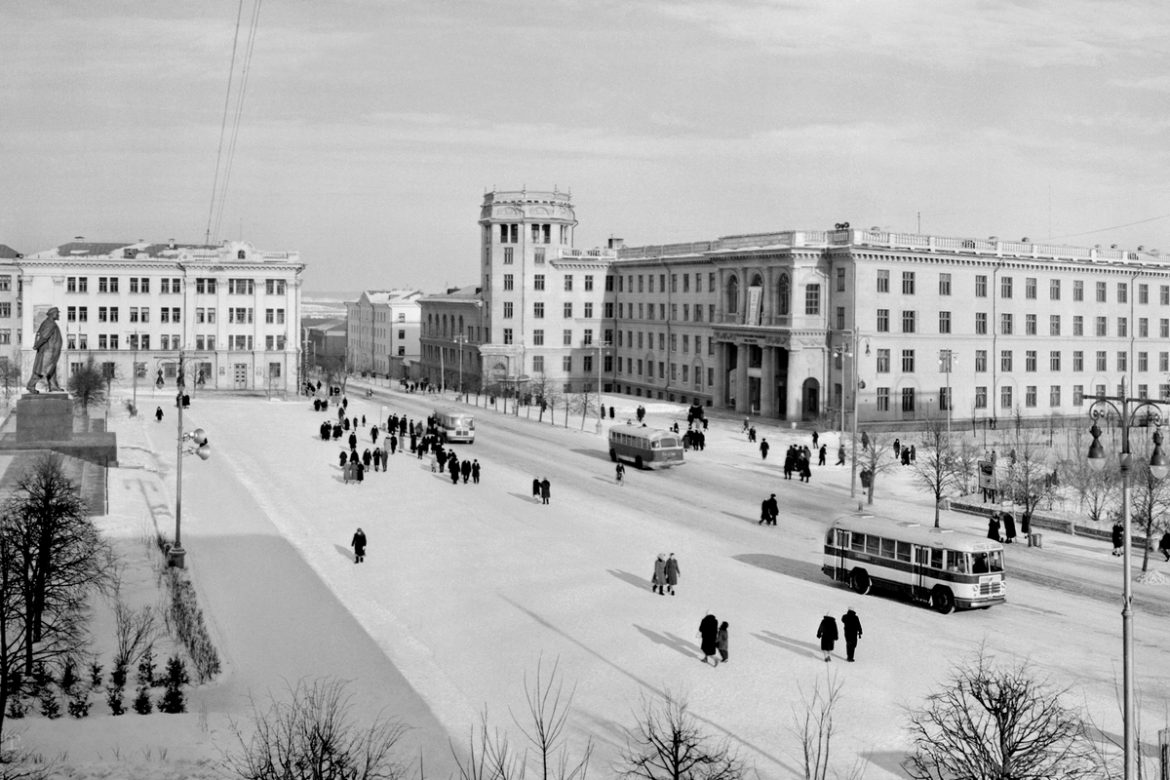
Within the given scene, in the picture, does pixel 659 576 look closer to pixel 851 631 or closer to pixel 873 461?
pixel 851 631

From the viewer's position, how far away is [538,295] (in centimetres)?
10944

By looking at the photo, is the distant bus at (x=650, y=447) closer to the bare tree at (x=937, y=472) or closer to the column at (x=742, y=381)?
the bare tree at (x=937, y=472)

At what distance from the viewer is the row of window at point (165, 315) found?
103438 millimetres

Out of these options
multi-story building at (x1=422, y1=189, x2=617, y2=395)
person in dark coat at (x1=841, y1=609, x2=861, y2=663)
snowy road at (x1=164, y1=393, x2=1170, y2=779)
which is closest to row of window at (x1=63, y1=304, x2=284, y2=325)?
multi-story building at (x1=422, y1=189, x2=617, y2=395)

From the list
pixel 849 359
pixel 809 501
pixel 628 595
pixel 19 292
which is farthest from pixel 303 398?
pixel 628 595

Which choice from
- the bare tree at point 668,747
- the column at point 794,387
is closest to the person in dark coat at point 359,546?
the bare tree at point 668,747

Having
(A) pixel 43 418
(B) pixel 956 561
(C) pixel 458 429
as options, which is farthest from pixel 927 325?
(A) pixel 43 418

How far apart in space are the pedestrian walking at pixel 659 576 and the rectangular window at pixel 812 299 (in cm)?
5028

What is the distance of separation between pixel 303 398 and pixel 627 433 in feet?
164

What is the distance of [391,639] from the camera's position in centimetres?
2670

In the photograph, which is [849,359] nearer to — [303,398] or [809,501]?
[809,501]

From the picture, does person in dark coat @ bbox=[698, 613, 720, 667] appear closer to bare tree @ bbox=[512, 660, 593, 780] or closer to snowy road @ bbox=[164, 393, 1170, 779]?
snowy road @ bbox=[164, 393, 1170, 779]

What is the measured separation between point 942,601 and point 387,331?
14108cm

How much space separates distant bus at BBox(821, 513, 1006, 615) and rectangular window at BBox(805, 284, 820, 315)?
154ft
